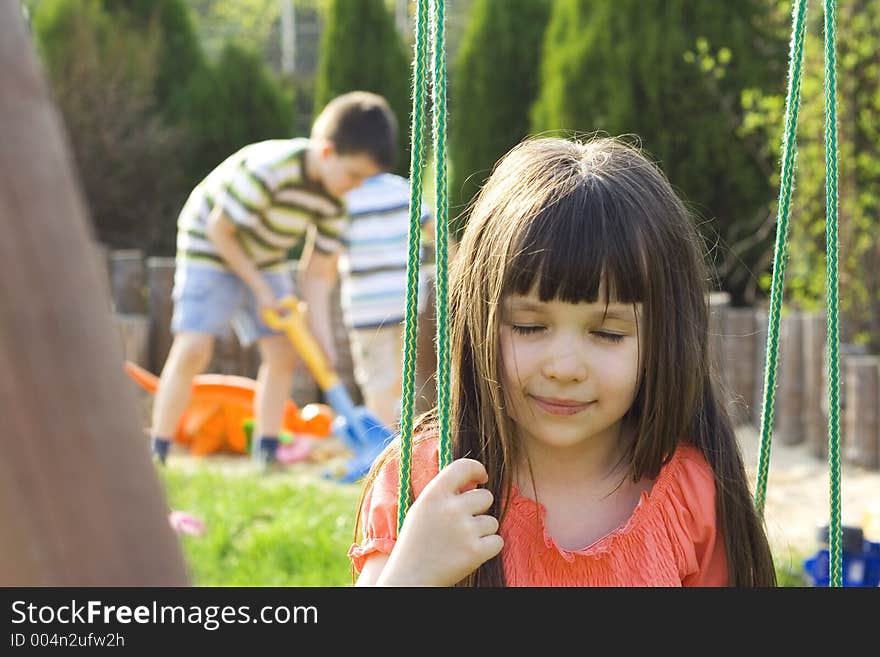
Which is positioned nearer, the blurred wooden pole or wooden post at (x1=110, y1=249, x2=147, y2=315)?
the blurred wooden pole

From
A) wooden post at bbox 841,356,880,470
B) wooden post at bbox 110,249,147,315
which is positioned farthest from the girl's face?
wooden post at bbox 110,249,147,315

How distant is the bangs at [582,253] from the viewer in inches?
58.7

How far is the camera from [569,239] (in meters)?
1.51

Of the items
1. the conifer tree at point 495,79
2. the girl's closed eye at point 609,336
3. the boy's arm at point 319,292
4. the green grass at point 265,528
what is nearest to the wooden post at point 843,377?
the green grass at point 265,528

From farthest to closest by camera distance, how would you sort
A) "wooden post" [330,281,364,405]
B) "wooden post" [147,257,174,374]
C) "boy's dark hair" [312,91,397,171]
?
"wooden post" [147,257,174,374]
"wooden post" [330,281,364,405]
"boy's dark hair" [312,91,397,171]

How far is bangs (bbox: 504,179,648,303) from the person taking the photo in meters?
1.49

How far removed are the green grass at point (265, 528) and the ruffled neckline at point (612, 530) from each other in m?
1.98

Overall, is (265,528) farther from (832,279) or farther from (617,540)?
(832,279)

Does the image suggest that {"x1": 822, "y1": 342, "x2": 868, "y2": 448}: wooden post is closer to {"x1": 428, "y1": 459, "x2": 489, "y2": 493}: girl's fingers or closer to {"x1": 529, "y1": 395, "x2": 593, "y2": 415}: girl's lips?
{"x1": 529, "y1": 395, "x2": 593, "y2": 415}: girl's lips

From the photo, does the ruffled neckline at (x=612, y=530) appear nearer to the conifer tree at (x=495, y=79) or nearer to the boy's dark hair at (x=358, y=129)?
the boy's dark hair at (x=358, y=129)

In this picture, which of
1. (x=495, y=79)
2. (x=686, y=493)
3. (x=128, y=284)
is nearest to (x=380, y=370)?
(x=128, y=284)

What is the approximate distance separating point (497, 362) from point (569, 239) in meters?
0.17
